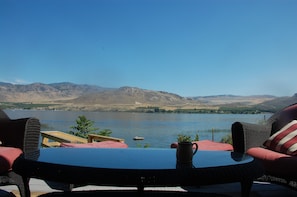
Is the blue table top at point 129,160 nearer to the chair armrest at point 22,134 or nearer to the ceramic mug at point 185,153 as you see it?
the ceramic mug at point 185,153

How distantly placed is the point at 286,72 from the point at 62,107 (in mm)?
35004

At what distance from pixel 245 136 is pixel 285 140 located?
0.32 metres

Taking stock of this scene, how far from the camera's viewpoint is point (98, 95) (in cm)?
6625

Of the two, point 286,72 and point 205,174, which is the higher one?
point 286,72

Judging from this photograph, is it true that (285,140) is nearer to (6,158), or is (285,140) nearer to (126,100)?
(6,158)

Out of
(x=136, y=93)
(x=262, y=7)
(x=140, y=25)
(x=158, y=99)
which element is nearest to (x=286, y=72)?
(x=140, y=25)

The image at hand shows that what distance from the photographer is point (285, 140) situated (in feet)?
9.36

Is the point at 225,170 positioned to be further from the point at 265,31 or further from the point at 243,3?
the point at 265,31

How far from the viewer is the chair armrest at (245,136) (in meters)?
2.93

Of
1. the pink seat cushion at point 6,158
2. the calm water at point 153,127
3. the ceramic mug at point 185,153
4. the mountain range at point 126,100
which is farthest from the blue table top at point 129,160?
the mountain range at point 126,100

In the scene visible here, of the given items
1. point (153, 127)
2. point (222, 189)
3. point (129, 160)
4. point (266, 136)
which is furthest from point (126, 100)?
point (129, 160)

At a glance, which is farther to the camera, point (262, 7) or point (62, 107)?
point (62, 107)

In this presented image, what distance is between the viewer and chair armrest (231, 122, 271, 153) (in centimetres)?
293

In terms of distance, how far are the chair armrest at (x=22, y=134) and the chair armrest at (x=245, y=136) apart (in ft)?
5.34
